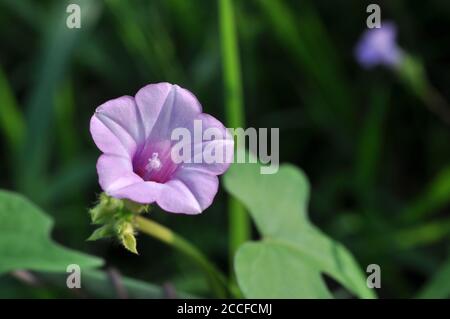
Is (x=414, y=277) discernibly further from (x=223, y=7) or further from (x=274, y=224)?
(x=223, y=7)

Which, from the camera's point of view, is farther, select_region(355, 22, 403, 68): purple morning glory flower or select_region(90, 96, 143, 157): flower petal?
select_region(355, 22, 403, 68): purple morning glory flower

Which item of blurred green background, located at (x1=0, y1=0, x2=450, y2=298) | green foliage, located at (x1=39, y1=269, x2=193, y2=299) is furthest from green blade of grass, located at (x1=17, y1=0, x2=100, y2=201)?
green foliage, located at (x1=39, y1=269, x2=193, y2=299)

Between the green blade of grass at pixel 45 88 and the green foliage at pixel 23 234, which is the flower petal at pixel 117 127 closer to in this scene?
the green foliage at pixel 23 234

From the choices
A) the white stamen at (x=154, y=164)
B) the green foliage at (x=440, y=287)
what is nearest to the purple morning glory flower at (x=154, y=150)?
the white stamen at (x=154, y=164)

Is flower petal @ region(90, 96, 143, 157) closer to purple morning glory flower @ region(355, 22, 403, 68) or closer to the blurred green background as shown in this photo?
the blurred green background

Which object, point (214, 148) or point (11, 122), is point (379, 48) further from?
point (214, 148)

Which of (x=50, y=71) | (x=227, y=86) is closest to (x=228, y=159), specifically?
(x=227, y=86)
